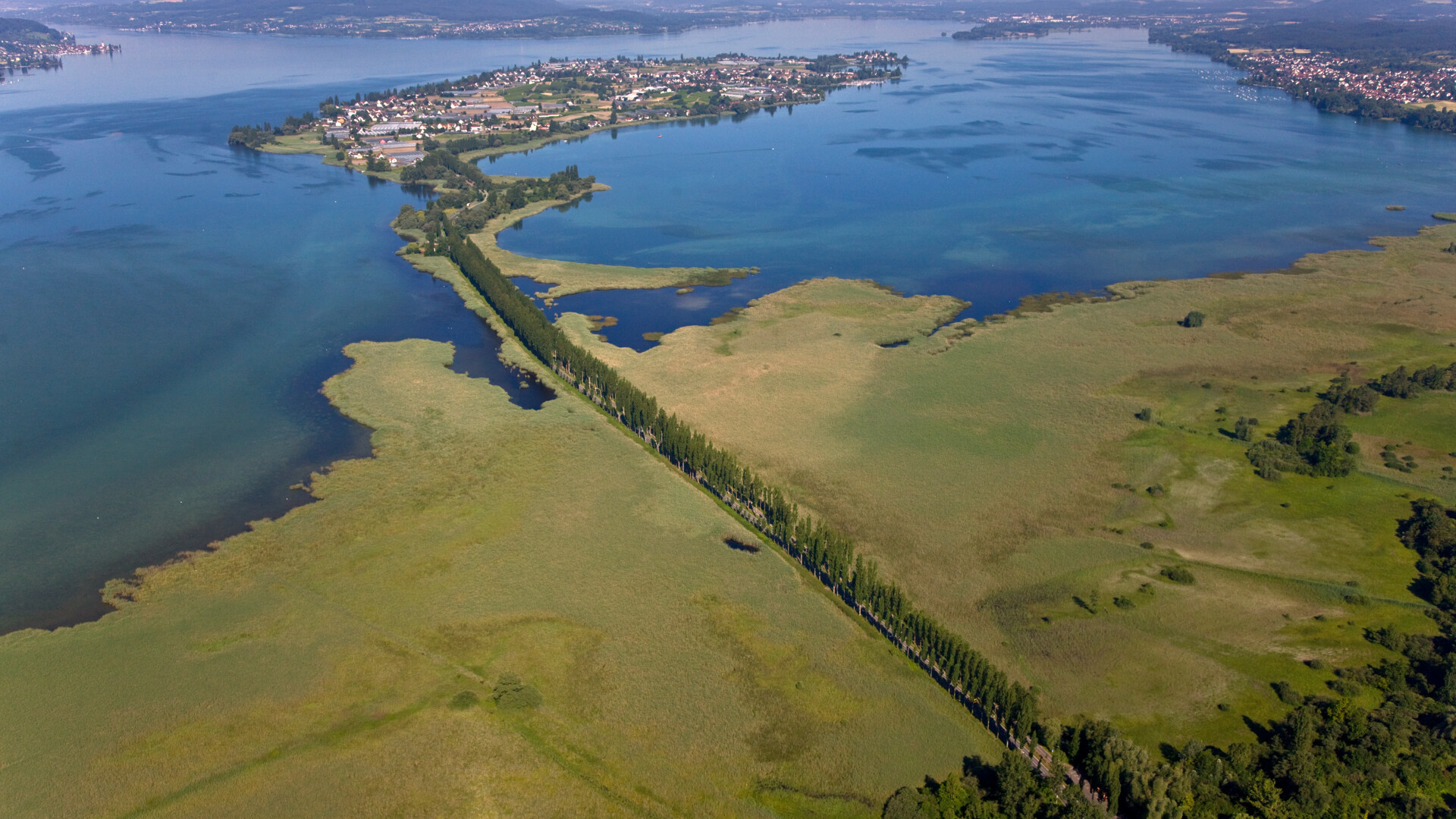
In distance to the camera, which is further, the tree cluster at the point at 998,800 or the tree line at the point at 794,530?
the tree line at the point at 794,530

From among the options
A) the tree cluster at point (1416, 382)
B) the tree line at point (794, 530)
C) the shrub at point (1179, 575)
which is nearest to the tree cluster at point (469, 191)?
the tree line at point (794, 530)

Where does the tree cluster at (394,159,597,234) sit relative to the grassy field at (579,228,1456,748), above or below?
above

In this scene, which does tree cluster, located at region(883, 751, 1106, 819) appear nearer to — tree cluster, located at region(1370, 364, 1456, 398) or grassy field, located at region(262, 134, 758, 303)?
tree cluster, located at region(1370, 364, 1456, 398)

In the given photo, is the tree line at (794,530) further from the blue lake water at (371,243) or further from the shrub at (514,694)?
the shrub at (514,694)

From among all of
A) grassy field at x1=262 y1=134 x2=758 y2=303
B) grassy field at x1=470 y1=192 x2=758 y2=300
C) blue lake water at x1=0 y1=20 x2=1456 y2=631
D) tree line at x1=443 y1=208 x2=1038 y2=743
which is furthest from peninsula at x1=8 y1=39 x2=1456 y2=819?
grassy field at x1=262 y1=134 x2=758 y2=303

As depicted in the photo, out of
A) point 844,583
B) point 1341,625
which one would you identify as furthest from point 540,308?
point 1341,625

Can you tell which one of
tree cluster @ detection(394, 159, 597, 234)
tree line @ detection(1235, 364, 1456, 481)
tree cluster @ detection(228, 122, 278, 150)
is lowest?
tree line @ detection(1235, 364, 1456, 481)
